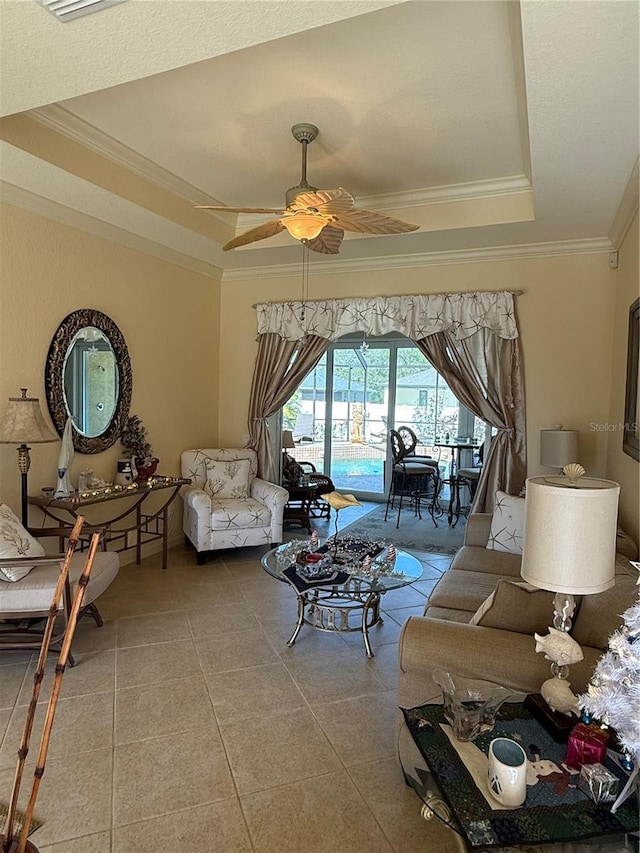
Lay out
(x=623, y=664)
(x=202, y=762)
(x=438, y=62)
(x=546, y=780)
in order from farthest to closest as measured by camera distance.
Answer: (x=438, y=62) → (x=202, y=762) → (x=546, y=780) → (x=623, y=664)

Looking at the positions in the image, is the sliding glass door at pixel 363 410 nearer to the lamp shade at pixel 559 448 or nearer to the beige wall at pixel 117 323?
the beige wall at pixel 117 323

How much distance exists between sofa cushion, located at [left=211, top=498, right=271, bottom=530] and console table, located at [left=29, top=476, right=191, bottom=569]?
15.4 inches

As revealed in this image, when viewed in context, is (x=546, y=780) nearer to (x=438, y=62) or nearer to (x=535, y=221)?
(x=438, y=62)

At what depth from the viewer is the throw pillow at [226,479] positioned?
5.14 m

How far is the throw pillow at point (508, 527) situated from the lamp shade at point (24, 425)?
304 centimetres

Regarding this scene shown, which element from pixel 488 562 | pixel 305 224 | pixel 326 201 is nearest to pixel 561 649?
pixel 488 562

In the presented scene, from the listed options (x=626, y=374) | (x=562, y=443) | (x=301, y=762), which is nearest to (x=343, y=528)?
(x=562, y=443)

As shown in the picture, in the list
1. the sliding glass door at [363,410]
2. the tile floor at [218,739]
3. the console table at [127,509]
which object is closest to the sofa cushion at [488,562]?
the tile floor at [218,739]

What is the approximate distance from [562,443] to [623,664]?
3.11m

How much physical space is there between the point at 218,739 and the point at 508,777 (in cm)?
148

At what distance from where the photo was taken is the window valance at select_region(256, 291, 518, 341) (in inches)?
185

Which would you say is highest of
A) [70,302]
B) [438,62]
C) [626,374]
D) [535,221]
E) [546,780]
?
[438,62]

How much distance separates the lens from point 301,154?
354 centimetres

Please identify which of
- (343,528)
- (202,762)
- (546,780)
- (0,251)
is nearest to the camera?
(546,780)
